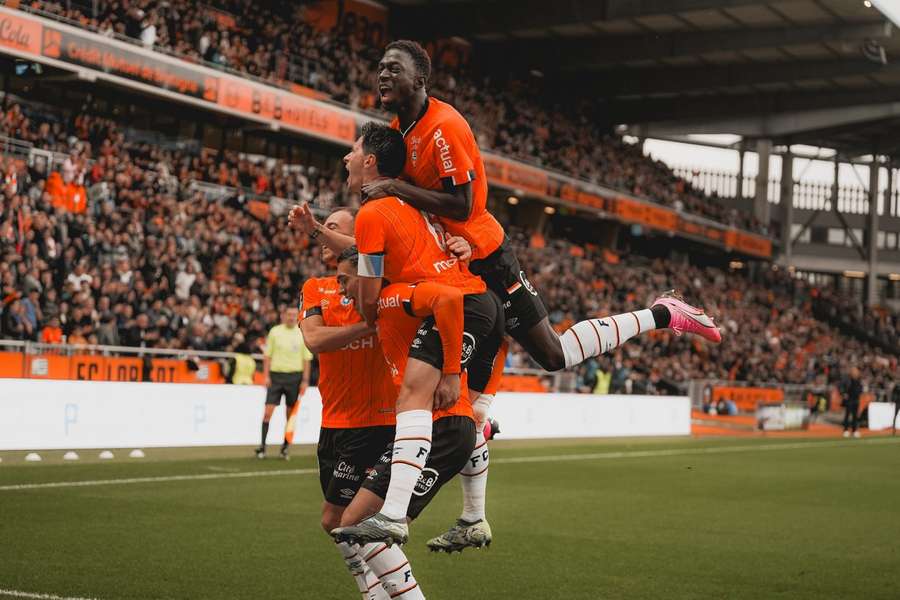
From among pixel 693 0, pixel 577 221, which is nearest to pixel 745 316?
pixel 577 221

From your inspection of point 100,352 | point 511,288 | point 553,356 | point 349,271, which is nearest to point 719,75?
point 100,352

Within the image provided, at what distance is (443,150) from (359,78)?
31885 millimetres

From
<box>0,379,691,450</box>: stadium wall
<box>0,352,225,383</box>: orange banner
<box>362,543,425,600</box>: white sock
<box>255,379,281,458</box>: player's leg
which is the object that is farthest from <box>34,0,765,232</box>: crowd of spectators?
<box>362,543,425,600</box>: white sock

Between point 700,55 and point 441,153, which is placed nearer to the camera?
point 441,153

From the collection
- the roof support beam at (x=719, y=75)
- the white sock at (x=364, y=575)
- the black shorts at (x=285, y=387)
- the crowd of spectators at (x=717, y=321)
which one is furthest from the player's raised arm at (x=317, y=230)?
the roof support beam at (x=719, y=75)

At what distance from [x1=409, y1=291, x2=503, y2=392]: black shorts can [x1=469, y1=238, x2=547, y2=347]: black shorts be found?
372 millimetres

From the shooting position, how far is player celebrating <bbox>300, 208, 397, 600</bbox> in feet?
20.1

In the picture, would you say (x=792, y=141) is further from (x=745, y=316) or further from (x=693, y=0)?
(x=693, y=0)

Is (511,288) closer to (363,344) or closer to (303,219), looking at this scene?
(363,344)

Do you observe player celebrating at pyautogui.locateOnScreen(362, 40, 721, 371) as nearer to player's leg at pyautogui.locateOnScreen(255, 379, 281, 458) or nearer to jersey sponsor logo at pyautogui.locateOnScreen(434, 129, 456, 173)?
jersey sponsor logo at pyautogui.locateOnScreen(434, 129, 456, 173)

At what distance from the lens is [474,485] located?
21.6 feet

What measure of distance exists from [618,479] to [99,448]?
7.59 m

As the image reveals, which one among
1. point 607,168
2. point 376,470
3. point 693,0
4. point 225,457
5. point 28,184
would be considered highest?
point 693,0

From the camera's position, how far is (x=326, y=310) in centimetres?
649
